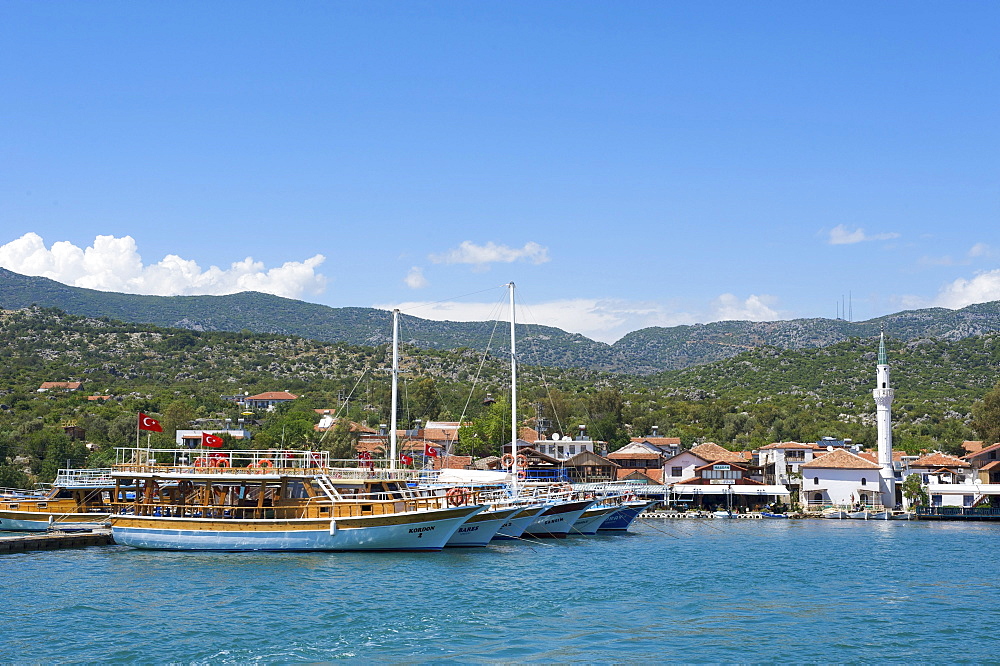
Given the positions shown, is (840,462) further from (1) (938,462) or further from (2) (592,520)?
(2) (592,520)

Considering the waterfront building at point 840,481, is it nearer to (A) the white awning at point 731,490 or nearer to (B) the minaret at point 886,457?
(B) the minaret at point 886,457

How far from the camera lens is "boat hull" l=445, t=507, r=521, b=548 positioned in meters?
47.2

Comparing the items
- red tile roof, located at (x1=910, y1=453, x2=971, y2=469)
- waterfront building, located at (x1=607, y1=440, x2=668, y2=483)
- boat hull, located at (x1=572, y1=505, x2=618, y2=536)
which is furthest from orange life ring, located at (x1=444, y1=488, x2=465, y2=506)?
red tile roof, located at (x1=910, y1=453, x2=971, y2=469)

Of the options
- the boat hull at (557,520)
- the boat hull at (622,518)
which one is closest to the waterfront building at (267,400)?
the boat hull at (622,518)

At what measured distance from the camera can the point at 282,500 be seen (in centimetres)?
4556

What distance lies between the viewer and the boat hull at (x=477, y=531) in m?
47.2

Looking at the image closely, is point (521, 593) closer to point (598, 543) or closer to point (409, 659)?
point (409, 659)

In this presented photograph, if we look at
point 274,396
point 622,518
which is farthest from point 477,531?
point 274,396

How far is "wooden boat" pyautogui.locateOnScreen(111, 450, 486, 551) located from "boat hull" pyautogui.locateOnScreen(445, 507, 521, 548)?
1483mm

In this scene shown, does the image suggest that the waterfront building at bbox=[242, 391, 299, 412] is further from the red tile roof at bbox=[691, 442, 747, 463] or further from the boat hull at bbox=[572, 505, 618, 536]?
the boat hull at bbox=[572, 505, 618, 536]

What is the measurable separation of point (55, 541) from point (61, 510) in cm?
881

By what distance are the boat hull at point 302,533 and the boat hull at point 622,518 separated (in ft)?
71.7

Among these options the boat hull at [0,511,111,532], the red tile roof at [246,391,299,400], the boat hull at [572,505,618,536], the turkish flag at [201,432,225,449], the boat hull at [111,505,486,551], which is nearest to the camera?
the boat hull at [111,505,486,551]

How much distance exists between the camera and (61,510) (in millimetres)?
53969
